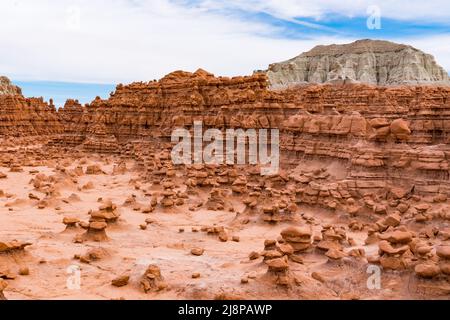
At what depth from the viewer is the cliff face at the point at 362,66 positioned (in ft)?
287

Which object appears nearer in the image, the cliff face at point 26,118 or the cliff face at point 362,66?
the cliff face at point 26,118

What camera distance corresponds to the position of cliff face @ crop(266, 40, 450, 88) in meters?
87.4

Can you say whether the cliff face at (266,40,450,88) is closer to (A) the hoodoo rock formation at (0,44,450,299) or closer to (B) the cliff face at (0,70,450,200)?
(B) the cliff face at (0,70,450,200)

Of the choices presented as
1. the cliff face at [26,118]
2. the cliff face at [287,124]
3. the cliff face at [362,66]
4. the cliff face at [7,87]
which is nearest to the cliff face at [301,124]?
the cliff face at [287,124]

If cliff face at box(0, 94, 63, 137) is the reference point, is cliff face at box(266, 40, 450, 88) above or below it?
above

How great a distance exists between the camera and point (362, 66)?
93.6 metres

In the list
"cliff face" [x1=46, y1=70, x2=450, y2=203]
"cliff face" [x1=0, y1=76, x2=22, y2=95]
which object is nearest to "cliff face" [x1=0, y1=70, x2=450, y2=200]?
"cliff face" [x1=46, y1=70, x2=450, y2=203]

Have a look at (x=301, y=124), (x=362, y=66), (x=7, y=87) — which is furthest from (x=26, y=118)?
(x=362, y=66)

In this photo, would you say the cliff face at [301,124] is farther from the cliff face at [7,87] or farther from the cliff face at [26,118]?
the cliff face at [7,87]

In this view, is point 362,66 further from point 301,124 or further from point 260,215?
point 260,215

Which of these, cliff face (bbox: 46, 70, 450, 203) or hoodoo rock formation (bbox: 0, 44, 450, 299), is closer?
Result: hoodoo rock formation (bbox: 0, 44, 450, 299)

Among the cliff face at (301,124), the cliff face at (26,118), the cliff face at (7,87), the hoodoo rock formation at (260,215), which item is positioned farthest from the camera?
the cliff face at (7,87)

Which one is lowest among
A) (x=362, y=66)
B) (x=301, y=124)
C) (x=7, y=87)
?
(x=301, y=124)
